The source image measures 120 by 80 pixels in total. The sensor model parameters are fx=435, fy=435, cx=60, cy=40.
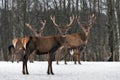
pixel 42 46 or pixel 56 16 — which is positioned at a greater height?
pixel 56 16

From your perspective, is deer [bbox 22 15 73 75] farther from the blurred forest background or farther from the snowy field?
the blurred forest background

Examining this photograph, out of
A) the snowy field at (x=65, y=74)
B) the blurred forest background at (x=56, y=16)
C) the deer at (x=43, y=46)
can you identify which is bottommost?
the snowy field at (x=65, y=74)

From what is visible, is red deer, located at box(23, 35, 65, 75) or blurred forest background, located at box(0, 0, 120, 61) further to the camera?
blurred forest background, located at box(0, 0, 120, 61)

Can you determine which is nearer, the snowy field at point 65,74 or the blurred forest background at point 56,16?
the snowy field at point 65,74

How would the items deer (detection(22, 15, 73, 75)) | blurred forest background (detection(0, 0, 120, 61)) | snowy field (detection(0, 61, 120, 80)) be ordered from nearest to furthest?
snowy field (detection(0, 61, 120, 80)), deer (detection(22, 15, 73, 75)), blurred forest background (detection(0, 0, 120, 61))

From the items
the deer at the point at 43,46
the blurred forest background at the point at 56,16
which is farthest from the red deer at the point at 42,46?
the blurred forest background at the point at 56,16

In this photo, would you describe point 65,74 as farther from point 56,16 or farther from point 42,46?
point 56,16

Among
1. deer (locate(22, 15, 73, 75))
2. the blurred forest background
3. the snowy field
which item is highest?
the blurred forest background

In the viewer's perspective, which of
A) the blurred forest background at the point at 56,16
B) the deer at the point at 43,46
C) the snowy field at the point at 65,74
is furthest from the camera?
the blurred forest background at the point at 56,16

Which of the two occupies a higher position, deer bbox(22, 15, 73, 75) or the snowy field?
deer bbox(22, 15, 73, 75)

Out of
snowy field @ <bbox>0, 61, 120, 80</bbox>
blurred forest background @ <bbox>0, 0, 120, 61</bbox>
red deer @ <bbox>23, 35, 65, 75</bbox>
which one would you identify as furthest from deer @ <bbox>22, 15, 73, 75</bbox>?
blurred forest background @ <bbox>0, 0, 120, 61</bbox>

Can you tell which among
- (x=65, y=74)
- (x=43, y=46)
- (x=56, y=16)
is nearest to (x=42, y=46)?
(x=43, y=46)

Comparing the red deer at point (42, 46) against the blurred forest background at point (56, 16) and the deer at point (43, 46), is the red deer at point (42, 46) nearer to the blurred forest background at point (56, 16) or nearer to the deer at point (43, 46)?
the deer at point (43, 46)

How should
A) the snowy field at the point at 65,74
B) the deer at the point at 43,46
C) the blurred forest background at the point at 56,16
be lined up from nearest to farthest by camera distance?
the snowy field at the point at 65,74 < the deer at the point at 43,46 < the blurred forest background at the point at 56,16
